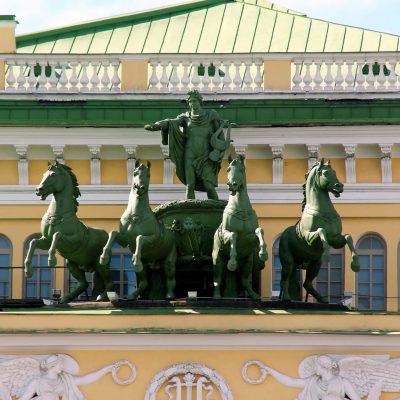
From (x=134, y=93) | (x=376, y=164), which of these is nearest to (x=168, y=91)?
(x=134, y=93)

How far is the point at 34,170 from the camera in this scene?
41156 millimetres

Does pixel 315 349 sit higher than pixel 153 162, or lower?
lower

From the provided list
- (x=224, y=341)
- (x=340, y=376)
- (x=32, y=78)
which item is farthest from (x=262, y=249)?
(x=32, y=78)

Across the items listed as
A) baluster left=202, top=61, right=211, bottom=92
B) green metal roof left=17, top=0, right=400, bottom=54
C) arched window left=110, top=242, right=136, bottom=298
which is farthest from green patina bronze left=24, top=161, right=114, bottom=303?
green metal roof left=17, top=0, right=400, bottom=54

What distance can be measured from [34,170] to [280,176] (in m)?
3.76

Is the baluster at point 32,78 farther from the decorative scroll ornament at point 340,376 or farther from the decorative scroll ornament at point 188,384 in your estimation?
the decorative scroll ornament at point 340,376

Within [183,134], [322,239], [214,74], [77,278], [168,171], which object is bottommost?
[77,278]

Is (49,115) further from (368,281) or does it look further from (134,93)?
(368,281)

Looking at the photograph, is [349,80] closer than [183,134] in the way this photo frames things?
No

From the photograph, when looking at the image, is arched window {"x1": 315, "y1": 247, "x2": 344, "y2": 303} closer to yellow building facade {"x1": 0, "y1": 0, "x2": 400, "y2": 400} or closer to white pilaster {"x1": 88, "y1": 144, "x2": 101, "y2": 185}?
yellow building facade {"x1": 0, "y1": 0, "x2": 400, "y2": 400}

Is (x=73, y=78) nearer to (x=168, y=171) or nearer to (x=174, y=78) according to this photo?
(x=174, y=78)

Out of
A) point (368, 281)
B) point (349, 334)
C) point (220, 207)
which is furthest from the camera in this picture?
point (368, 281)

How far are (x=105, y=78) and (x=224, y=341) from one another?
7.47 meters

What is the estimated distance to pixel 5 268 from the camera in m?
40.8
